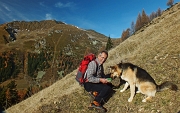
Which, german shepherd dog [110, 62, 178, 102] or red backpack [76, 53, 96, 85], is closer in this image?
german shepherd dog [110, 62, 178, 102]

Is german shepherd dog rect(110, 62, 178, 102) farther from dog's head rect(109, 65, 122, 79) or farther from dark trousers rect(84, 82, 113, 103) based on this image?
dark trousers rect(84, 82, 113, 103)

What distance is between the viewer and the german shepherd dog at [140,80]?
9023 mm

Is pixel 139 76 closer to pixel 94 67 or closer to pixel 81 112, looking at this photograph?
pixel 94 67

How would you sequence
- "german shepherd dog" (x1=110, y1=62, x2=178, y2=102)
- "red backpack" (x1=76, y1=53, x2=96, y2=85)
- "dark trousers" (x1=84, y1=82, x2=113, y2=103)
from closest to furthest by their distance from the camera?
1. "german shepherd dog" (x1=110, y1=62, x2=178, y2=102)
2. "red backpack" (x1=76, y1=53, x2=96, y2=85)
3. "dark trousers" (x1=84, y1=82, x2=113, y2=103)

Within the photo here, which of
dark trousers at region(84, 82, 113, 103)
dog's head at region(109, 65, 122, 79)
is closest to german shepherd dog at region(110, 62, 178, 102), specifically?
dog's head at region(109, 65, 122, 79)

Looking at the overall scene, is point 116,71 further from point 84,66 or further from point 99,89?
point 84,66

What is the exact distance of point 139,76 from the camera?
30.3 feet

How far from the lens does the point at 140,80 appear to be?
9.16 m

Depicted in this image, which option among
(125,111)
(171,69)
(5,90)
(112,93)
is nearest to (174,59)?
(171,69)

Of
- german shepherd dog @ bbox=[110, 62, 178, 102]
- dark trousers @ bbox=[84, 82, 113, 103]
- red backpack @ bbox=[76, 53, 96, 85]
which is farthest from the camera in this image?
dark trousers @ bbox=[84, 82, 113, 103]

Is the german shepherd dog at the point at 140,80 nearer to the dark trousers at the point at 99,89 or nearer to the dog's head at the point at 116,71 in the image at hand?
the dog's head at the point at 116,71

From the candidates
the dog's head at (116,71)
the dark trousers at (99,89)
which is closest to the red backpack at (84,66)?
the dark trousers at (99,89)

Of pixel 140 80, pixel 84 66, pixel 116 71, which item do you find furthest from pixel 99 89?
pixel 140 80

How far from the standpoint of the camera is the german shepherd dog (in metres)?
9.02
